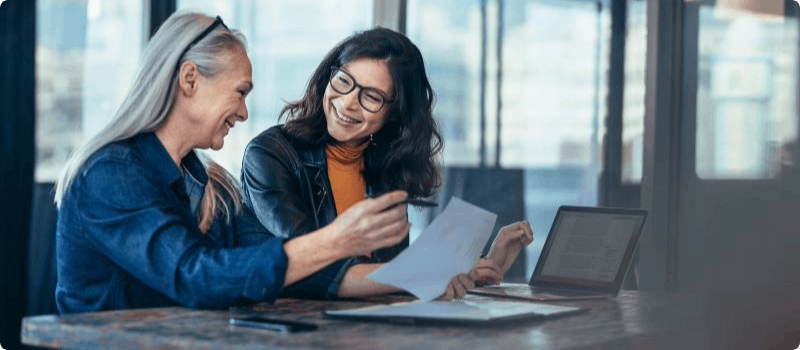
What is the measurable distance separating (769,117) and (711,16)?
1.51ft

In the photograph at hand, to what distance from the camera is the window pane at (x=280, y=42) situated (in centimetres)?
501

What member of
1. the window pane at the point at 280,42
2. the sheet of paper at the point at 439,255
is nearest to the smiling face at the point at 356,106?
the sheet of paper at the point at 439,255

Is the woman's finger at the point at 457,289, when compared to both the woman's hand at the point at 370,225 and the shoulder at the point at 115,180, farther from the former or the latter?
the shoulder at the point at 115,180

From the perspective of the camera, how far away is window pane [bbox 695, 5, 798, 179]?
13.8 ft

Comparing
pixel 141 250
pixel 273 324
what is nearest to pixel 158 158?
pixel 141 250

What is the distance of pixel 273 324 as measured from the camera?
1824 millimetres

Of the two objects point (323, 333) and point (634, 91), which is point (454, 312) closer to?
point (323, 333)

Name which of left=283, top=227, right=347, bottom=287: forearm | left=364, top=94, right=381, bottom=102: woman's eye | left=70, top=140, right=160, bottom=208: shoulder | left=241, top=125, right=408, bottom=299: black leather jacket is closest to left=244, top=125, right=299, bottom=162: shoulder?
left=241, top=125, right=408, bottom=299: black leather jacket

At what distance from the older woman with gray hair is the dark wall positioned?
1.86 m

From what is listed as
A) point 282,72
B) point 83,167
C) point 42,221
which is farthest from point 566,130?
point 83,167

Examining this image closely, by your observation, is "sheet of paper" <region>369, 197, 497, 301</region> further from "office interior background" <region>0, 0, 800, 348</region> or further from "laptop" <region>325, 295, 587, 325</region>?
"office interior background" <region>0, 0, 800, 348</region>

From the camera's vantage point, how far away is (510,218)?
4.93 meters

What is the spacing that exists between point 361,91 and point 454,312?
1.03m

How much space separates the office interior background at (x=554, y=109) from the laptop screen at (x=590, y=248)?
1205mm
